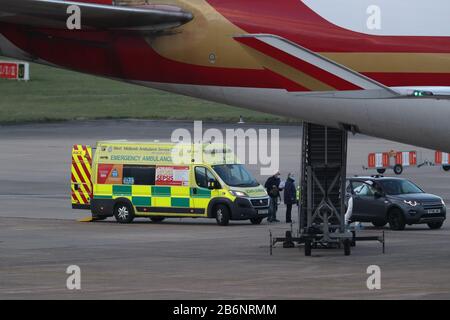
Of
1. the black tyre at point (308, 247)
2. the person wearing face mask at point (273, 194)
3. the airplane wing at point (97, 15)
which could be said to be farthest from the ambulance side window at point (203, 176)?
the airplane wing at point (97, 15)

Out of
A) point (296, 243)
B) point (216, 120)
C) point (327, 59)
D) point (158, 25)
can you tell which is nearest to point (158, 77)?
point (158, 25)

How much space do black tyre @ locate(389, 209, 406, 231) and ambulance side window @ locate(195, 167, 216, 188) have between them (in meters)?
6.60

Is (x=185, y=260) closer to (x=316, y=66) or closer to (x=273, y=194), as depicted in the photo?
(x=316, y=66)

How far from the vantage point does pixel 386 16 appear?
2875 centimetres

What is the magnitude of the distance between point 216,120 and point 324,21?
66.3 meters

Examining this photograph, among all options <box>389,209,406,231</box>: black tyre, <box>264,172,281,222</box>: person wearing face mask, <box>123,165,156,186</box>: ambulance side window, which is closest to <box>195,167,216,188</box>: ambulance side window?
<box>123,165,156,186</box>: ambulance side window

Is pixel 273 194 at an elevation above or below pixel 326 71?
below

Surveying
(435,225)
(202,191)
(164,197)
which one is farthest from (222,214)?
(435,225)

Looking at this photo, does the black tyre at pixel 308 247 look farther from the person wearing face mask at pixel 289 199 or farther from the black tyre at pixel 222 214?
the person wearing face mask at pixel 289 199

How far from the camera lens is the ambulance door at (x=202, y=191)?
4803 centimetres

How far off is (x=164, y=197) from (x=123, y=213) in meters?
1.64

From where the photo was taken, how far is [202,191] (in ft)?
158

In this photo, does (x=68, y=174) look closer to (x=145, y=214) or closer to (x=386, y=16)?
(x=145, y=214)

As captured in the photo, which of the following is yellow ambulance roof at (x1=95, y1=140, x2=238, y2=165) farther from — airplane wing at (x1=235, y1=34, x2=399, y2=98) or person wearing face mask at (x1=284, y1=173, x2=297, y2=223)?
airplane wing at (x1=235, y1=34, x2=399, y2=98)
